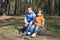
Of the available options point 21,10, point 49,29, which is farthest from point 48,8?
point 49,29

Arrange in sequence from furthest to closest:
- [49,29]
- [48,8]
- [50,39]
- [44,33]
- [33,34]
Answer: [48,8] < [49,29] < [44,33] < [33,34] < [50,39]

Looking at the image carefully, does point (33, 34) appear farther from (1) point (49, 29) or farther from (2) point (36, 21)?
(1) point (49, 29)

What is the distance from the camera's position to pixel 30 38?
8.20 meters

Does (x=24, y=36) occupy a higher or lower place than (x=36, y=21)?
lower

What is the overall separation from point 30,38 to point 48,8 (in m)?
11.3

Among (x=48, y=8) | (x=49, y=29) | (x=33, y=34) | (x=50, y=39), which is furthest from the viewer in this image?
(x=48, y=8)

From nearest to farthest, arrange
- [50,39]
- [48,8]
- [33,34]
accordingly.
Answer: [50,39] < [33,34] < [48,8]

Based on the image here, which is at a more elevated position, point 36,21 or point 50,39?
point 36,21

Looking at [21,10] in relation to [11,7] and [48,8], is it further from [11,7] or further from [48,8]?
[48,8]

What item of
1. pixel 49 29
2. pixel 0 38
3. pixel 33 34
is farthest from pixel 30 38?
pixel 49 29

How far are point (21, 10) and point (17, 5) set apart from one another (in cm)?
→ 63

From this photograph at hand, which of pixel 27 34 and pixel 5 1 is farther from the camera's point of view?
pixel 5 1

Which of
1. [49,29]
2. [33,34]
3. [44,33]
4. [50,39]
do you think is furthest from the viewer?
[49,29]

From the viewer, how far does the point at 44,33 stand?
923 cm
